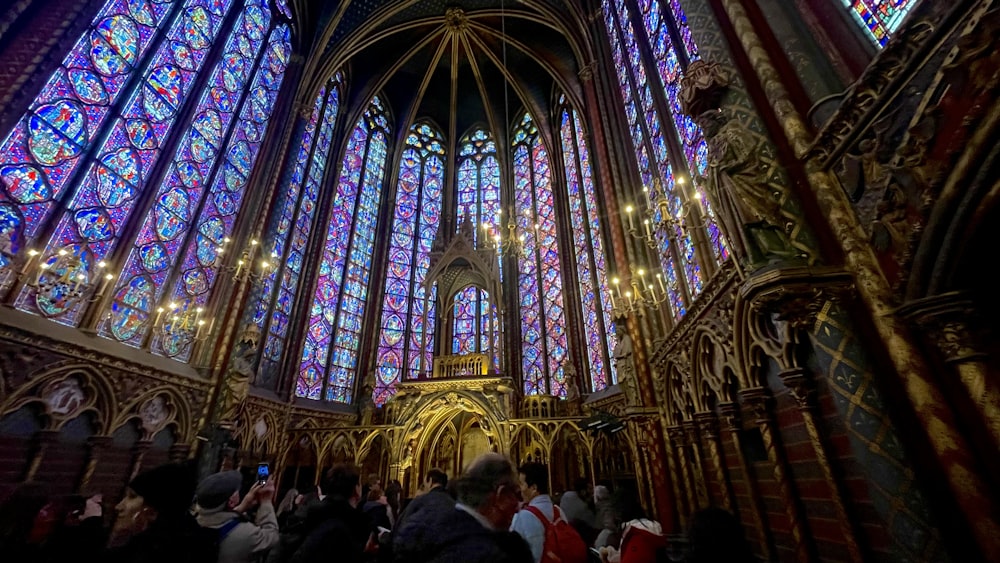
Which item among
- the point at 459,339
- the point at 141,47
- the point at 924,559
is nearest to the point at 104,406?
the point at 141,47

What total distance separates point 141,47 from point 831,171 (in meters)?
11.4

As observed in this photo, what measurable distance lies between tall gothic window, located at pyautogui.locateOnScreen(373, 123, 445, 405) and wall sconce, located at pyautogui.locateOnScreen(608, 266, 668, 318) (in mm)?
6499

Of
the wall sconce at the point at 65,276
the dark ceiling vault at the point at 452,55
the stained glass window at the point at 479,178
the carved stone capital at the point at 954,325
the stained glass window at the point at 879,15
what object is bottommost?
the carved stone capital at the point at 954,325

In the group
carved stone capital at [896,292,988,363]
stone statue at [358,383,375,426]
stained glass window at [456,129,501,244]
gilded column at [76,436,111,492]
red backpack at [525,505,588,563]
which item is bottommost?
red backpack at [525,505,588,563]

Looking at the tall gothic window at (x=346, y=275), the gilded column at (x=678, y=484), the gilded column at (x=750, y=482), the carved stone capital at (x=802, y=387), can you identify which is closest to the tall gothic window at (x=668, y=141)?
the gilded column at (x=750, y=482)

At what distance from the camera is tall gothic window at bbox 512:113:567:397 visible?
13.0 metres

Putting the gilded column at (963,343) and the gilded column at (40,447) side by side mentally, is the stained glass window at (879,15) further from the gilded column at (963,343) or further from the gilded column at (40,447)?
the gilded column at (40,447)

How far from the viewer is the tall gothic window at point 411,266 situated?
13750 millimetres

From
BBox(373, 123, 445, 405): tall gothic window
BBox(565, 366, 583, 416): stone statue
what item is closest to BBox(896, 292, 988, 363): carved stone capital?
BBox(565, 366, 583, 416): stone statue

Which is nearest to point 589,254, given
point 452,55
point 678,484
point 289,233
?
point 678,484

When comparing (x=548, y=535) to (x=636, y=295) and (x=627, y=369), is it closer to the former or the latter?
(x=627, y=369)

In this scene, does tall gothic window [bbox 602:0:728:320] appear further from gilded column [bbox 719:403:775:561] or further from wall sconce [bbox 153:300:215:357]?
wall sconce [bbox 153:300:215:357]

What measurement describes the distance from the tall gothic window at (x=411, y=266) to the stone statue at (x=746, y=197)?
400 inches

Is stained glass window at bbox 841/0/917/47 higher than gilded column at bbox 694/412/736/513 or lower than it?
higher
